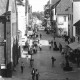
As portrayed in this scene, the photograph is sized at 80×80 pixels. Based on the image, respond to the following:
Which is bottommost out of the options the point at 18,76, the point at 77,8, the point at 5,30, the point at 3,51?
the point at 18,76

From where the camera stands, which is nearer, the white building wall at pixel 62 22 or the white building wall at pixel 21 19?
the white building wall at pixel 21 19

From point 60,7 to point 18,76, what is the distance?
5759cm

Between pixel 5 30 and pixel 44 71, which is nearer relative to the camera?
pixel 5 30

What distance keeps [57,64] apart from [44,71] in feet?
18.7

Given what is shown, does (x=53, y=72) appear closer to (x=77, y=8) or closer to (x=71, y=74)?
(x=71, y=74)

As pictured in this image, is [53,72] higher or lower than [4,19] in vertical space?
lower

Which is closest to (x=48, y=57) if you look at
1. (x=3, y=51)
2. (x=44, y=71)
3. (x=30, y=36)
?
(x=44, y=71)

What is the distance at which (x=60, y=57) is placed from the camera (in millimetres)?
47562

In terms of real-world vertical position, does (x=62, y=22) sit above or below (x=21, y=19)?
below

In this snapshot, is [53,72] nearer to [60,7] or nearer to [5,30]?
[5,30]

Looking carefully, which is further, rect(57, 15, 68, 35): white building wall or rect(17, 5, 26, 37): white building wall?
rect(57, 15, 68, 35): white building wall

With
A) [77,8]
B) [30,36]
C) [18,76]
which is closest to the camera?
[18,76]

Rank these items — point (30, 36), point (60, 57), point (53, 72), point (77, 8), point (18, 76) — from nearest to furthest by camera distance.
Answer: point (18, 76), point (53, 72), point (60, 57), point (77, 8), point (30, 36)

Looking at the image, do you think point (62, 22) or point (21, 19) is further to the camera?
point (62, 22)
